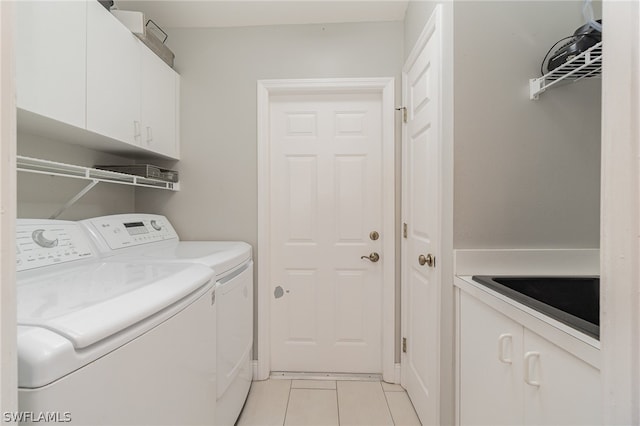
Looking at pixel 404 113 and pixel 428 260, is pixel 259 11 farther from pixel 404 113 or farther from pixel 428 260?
pixel 428 260

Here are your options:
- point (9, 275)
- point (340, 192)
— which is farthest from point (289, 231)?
point (9, 275)

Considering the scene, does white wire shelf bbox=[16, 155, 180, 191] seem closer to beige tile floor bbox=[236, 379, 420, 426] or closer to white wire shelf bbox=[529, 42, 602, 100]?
beige tile floor bbox=[236, 379, 420, 426]

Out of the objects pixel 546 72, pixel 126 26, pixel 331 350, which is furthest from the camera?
pixel 331 350

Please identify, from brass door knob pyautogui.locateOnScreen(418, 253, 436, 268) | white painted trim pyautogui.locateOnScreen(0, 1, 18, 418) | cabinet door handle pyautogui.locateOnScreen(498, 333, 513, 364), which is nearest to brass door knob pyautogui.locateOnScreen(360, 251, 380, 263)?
brass door knob pyautogui.locateOnScreen(418, 253, 436, 268)

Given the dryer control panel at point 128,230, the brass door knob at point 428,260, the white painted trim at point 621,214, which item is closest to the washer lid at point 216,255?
the dryer control panel at point 128,230

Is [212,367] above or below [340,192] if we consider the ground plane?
below

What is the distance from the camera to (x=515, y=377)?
35.7 inches

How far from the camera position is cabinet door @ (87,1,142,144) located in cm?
130

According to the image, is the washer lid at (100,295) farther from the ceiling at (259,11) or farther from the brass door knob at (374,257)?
the ceiling at (259,11)

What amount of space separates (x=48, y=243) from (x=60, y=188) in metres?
0.53

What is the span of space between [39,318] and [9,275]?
35cm

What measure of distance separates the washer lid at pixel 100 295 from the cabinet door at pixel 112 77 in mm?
687

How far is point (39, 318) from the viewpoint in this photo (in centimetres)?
61

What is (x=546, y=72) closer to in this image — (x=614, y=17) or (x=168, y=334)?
(x=614, y=17)
